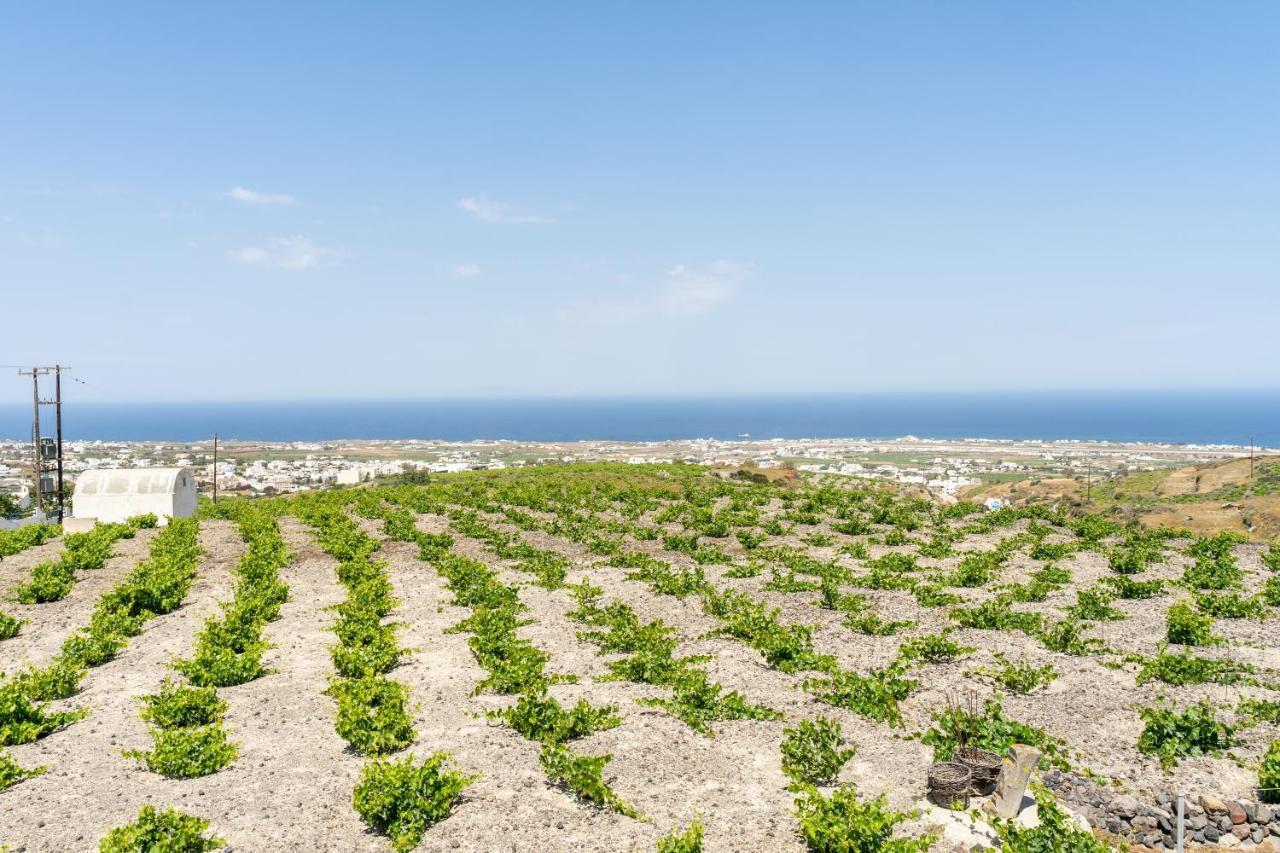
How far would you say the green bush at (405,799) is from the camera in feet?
29.5

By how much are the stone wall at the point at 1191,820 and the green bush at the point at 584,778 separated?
632 cm

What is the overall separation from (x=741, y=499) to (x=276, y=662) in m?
25.6

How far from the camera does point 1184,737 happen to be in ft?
36.9

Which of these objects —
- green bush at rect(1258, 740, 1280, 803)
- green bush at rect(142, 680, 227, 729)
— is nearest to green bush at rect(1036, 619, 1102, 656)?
green bush at rect(1258, 740, 1280, 803)

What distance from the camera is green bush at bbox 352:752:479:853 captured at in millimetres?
8984

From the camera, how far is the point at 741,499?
125ft

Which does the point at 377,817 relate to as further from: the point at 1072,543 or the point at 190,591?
the point at 1072,543

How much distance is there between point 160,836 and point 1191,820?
12965mm

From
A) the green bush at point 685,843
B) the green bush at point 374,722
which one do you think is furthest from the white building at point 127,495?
the green bush at point 685,843

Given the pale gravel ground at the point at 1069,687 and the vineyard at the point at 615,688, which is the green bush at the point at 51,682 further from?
the pale gravel ground at the point at 1069,687

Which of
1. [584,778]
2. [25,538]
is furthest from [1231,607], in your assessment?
[25,538]

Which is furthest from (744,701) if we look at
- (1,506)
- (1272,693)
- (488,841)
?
(1,506)

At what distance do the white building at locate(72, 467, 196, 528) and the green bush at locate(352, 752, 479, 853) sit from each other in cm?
3792

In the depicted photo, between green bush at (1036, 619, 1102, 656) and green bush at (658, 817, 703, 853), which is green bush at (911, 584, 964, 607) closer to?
green bush at (1036, 619, 1102, 656)
